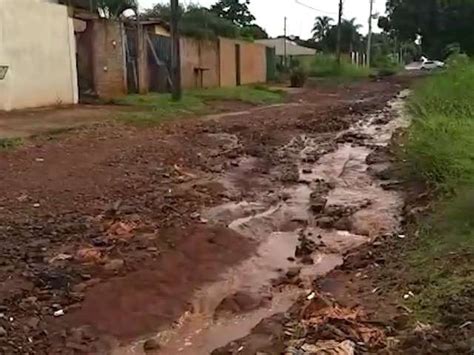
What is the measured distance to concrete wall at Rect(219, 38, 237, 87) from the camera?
100 feet

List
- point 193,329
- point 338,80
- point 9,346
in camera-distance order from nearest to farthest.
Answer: point 9,346
point 193,329
point 338,80

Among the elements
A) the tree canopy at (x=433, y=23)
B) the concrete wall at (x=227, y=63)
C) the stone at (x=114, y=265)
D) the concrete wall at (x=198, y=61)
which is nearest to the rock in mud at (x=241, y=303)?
the stone at (x=114, y=265)

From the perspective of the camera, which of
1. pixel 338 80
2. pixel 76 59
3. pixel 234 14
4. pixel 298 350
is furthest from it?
pixel 234 14

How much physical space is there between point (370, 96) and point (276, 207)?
21845 mm

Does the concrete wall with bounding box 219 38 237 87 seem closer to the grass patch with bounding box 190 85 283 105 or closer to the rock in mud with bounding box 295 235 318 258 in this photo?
the grass patch with bounding box 190 85 283 105

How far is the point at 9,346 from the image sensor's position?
437cm

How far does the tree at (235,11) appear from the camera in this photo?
62188 mm

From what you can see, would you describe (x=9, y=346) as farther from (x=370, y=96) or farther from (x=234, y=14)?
(x=234, y=14)

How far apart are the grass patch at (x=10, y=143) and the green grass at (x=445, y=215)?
18.8 feet

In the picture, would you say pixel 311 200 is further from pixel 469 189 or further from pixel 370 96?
pixel 370 96

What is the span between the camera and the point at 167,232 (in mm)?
7094

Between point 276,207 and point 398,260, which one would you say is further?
point 276,207

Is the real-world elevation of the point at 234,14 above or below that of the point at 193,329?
above

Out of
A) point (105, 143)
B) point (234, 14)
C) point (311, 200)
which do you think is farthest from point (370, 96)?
point (234, 14)
